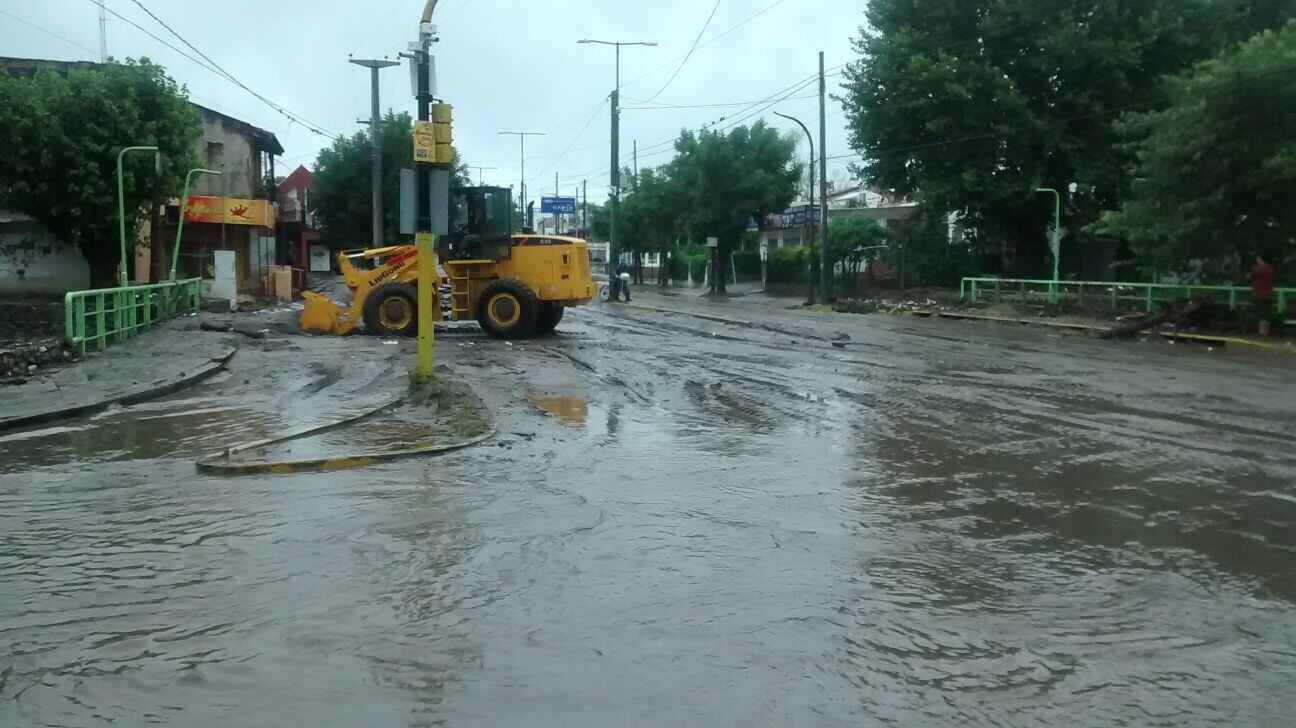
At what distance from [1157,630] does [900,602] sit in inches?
47.9

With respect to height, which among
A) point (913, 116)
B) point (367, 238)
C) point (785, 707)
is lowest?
point (785, 707)

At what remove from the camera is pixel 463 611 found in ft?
18.7

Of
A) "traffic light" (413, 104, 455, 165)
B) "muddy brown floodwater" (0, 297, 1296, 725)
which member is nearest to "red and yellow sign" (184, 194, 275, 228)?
"traffic light" (413, 104, 455, 165)

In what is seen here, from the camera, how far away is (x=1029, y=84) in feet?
122

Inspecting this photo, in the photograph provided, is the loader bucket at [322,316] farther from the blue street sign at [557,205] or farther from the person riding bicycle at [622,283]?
the blue street sign at [557,205]

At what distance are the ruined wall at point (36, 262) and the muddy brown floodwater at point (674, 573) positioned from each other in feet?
86.3

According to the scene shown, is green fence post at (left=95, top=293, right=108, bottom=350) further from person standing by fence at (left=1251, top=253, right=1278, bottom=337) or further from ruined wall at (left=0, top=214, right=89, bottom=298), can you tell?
person standing by fence at (left=1251, top=253, right=1278, bottom=337)

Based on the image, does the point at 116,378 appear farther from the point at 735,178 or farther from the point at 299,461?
the point at 735,178

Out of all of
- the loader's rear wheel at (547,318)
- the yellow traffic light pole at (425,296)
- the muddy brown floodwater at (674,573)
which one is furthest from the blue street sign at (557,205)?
the muddy brown floodwater at (674,573)

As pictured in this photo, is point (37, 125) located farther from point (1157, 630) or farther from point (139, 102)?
point (1157, 630)

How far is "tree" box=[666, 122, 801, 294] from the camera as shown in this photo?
55.1 meters

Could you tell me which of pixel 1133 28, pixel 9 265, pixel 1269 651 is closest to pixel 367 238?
pixel 9 265

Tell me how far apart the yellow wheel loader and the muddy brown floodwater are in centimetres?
1054

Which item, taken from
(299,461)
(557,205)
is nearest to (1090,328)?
(299,461)
